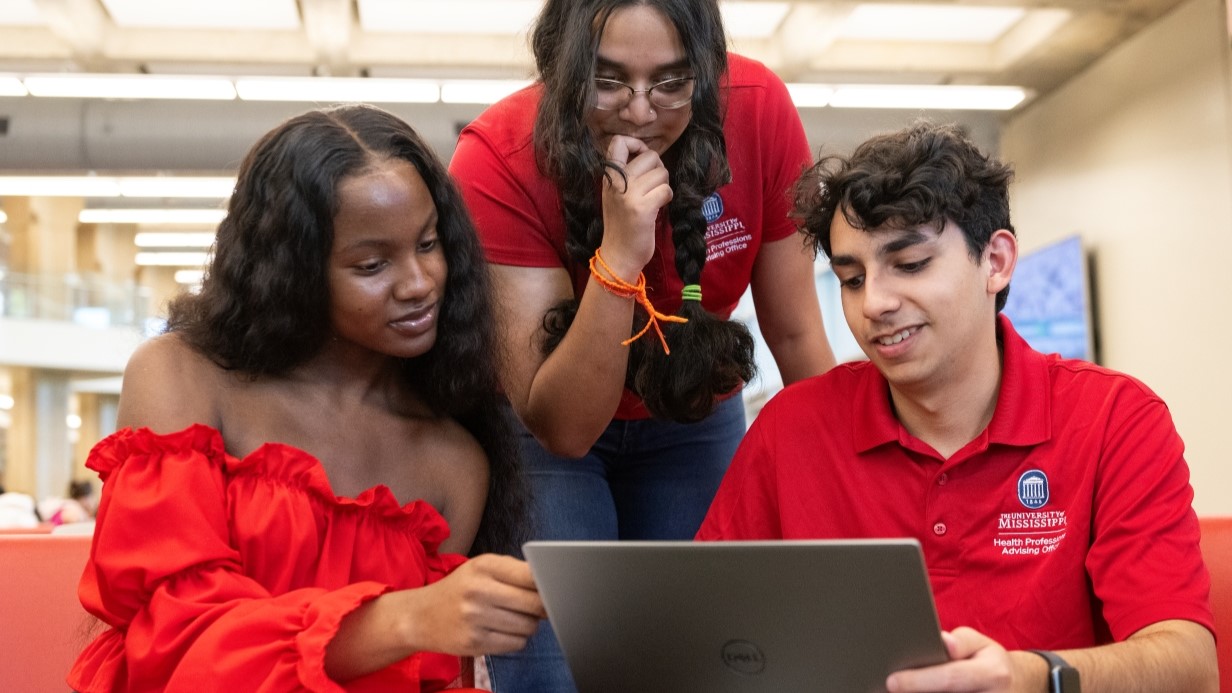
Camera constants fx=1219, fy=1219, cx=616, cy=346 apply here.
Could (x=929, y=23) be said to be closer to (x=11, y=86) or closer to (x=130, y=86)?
(x=130, y=86)

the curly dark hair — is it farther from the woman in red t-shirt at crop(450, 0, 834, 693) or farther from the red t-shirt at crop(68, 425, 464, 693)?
the red t-shirt at crop(68, 425, 464, 693)

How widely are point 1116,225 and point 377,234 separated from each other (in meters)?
6.77

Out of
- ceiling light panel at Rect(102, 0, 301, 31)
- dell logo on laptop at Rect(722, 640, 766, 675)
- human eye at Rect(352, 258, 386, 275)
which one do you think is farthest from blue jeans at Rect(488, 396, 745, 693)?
ceiling light panel at Rect(102, 0, 301, 31)

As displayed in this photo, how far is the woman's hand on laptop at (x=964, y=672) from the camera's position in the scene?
3.51ft

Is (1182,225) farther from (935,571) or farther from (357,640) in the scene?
(357,640)

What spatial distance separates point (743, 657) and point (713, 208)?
90cm

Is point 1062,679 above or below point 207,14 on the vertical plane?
below

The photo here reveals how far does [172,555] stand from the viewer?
1259 mm

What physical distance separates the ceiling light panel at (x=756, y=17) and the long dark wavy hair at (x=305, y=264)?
5.42 metres

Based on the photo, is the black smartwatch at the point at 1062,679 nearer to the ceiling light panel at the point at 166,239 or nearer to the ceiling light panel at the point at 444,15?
the ceiling light panel at the point at 444,15

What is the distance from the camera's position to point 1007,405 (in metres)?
1.56

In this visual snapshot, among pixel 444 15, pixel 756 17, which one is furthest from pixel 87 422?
pixel 756 17

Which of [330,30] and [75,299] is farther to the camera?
[75,299]

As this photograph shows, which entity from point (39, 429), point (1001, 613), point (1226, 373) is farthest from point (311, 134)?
point (39, 429)
